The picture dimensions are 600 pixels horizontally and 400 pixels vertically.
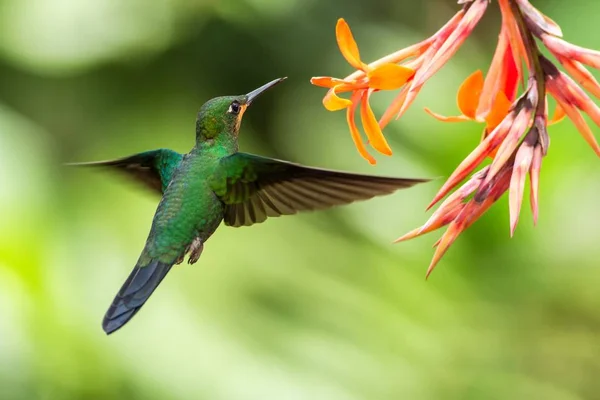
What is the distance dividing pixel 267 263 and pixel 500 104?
1.66 metres

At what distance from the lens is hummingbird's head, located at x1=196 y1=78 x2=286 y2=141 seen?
1.00 metres

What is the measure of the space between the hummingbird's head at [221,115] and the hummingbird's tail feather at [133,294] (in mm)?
182

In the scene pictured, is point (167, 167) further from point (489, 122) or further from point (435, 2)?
point (435, 2)

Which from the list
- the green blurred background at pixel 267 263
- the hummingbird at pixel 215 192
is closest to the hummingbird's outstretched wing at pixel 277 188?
the hummingbird at pixel 215 192

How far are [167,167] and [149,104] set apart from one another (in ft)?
5.71

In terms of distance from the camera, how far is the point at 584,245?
2.05m

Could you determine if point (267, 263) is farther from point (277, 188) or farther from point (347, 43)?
point (347, 43)

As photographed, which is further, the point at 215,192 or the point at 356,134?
the point at 215,192

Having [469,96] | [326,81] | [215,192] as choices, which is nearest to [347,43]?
[326,81]

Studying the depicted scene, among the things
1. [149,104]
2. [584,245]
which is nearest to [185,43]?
[149,104]

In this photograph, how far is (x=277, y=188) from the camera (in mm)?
1001

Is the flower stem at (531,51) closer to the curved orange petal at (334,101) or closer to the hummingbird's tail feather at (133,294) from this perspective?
the curved orange petal at (334,101)

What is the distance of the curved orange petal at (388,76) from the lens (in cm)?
80

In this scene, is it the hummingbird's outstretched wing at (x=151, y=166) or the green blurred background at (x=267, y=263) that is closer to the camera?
the hummingbird's outstretched wing at (x=151, y=166)
